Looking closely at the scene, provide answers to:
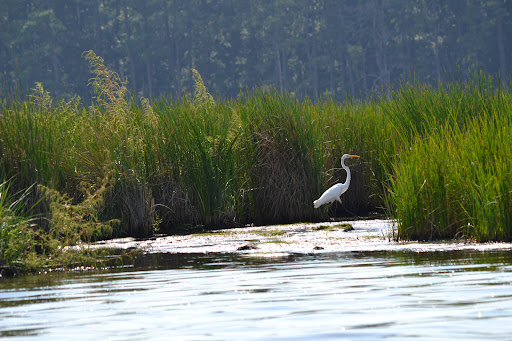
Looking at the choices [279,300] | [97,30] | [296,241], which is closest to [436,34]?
[97,30]

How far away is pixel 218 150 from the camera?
1161cm

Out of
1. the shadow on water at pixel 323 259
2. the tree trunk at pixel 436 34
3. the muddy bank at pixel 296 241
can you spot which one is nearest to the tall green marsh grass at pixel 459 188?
the muddy bank at pixel 296 241

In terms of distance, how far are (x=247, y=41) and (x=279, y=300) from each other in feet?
177

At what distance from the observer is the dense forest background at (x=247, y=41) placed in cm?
5200

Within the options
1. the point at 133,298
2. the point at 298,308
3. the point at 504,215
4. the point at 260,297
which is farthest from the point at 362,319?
the point at 504,215

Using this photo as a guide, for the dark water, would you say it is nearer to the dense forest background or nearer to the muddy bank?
the muddy bank

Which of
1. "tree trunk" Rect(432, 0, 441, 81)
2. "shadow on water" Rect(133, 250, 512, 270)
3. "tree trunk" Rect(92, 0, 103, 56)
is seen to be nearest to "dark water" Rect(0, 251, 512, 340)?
"shadow on water" Rect(133, 250, 512, 270)

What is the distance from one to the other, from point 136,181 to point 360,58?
43.9 meters

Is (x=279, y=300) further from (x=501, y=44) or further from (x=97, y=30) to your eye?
(x=97, y=30)

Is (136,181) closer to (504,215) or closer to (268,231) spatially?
(268,231)

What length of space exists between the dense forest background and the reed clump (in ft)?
127

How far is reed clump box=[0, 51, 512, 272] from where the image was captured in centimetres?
936

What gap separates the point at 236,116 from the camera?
1178cm

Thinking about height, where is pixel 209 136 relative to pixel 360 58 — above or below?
below
